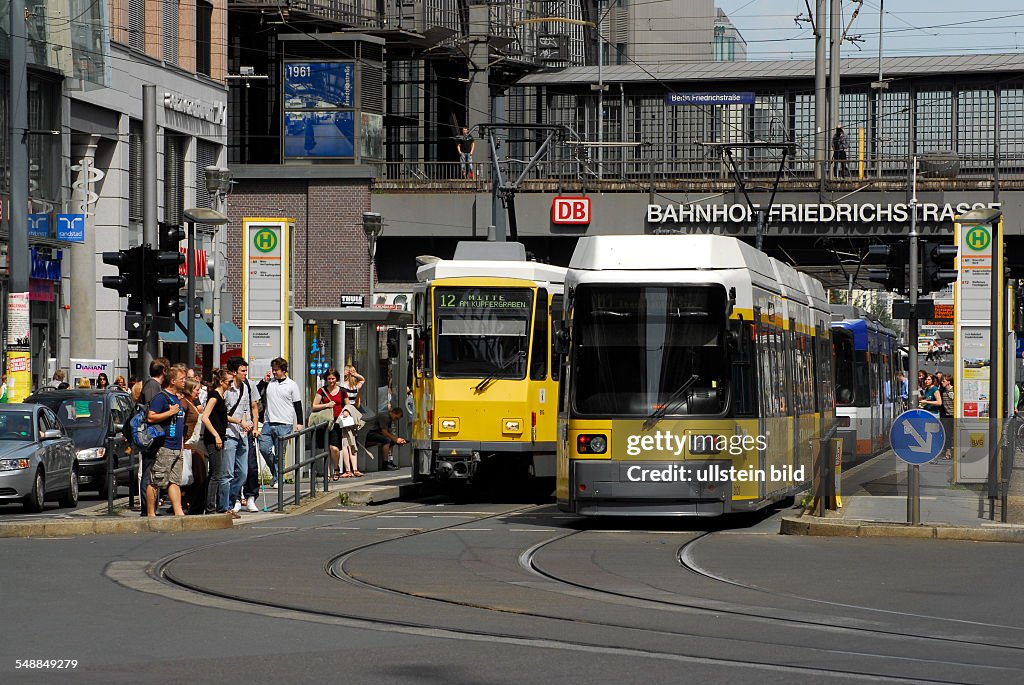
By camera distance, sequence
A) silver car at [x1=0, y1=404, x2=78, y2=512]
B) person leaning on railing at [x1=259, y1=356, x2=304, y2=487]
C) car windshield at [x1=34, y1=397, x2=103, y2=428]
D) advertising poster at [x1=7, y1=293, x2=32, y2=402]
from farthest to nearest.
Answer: car windshield at [x1=34, y1=397, x2=103, y2=428], advertising poster at [x1=7, y1=293, x2=32, y2=402], person leaning on railing at [x1=259, y1=356, x2=304, y2=487], silver car at [x1=0, y1=404, x2=78, y2=512]

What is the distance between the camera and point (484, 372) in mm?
23250

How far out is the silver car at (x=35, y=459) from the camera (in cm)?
2144

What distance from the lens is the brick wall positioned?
53.4 meters

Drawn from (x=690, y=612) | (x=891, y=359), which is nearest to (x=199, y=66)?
(x=891, y=359)

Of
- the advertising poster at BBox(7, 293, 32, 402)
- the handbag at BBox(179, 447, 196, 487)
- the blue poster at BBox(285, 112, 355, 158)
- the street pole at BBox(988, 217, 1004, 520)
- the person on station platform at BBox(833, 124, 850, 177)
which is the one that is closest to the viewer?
the street pole at BBox(988, 217, 1004, 520)

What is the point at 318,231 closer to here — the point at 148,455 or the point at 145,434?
the point at 148,455

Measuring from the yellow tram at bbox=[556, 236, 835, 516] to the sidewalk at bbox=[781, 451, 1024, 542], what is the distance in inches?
40.5

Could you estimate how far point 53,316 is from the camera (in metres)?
39.2

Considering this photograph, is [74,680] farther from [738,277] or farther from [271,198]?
[271,198]

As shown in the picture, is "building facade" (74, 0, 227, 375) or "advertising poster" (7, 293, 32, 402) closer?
"advertising poster" (7, 293, 32, 402)

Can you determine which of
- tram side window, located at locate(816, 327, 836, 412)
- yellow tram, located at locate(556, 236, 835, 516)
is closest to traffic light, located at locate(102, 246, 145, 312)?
yellow tram, located at locate(556, 236, 835, 516)

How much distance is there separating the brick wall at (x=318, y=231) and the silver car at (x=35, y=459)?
29.6 m

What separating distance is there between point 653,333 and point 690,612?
6.95m

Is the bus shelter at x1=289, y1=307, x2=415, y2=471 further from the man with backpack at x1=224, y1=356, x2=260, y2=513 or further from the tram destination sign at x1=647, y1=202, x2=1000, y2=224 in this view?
the tram destination sign at x1=647, y1=202, x2=1000, y2=224
